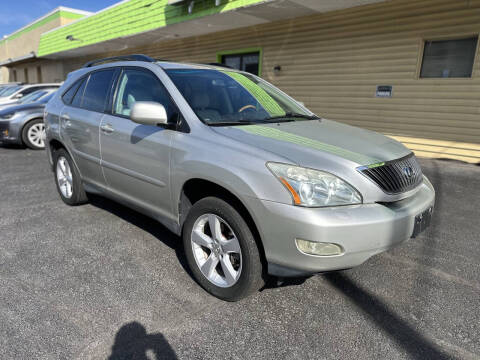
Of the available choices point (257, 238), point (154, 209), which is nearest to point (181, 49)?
point (154, 209)

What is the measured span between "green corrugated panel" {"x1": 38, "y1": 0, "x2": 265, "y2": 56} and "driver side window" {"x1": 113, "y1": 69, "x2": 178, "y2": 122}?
222 inches

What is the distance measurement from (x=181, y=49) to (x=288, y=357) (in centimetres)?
1303

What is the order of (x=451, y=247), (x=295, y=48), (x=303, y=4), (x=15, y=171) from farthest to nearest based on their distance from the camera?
(x=295, y=48) → (x=303, y=4) → (x=15, y=171) → (x=451, y=247)

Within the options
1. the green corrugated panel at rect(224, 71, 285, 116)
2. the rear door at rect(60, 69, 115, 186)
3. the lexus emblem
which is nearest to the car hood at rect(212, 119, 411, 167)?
the lexus emblem

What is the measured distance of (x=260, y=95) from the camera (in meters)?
3.39

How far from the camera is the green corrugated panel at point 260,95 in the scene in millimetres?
3208

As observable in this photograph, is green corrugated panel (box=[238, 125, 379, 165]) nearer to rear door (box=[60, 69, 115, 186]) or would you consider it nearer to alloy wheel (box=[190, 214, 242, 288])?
alloy wheel (box=[190, 214, 242, 288])

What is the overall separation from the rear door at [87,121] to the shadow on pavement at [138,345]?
1884 mm

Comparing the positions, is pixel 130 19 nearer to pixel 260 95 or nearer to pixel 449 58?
pixel 449 58

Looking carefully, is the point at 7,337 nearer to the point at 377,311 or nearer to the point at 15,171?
the point at 377,311

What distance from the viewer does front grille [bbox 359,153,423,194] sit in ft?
7.17

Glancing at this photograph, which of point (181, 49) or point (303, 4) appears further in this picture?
point (181, 49)

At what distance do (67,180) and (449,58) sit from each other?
7.50 m

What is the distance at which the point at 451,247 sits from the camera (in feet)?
11.0
